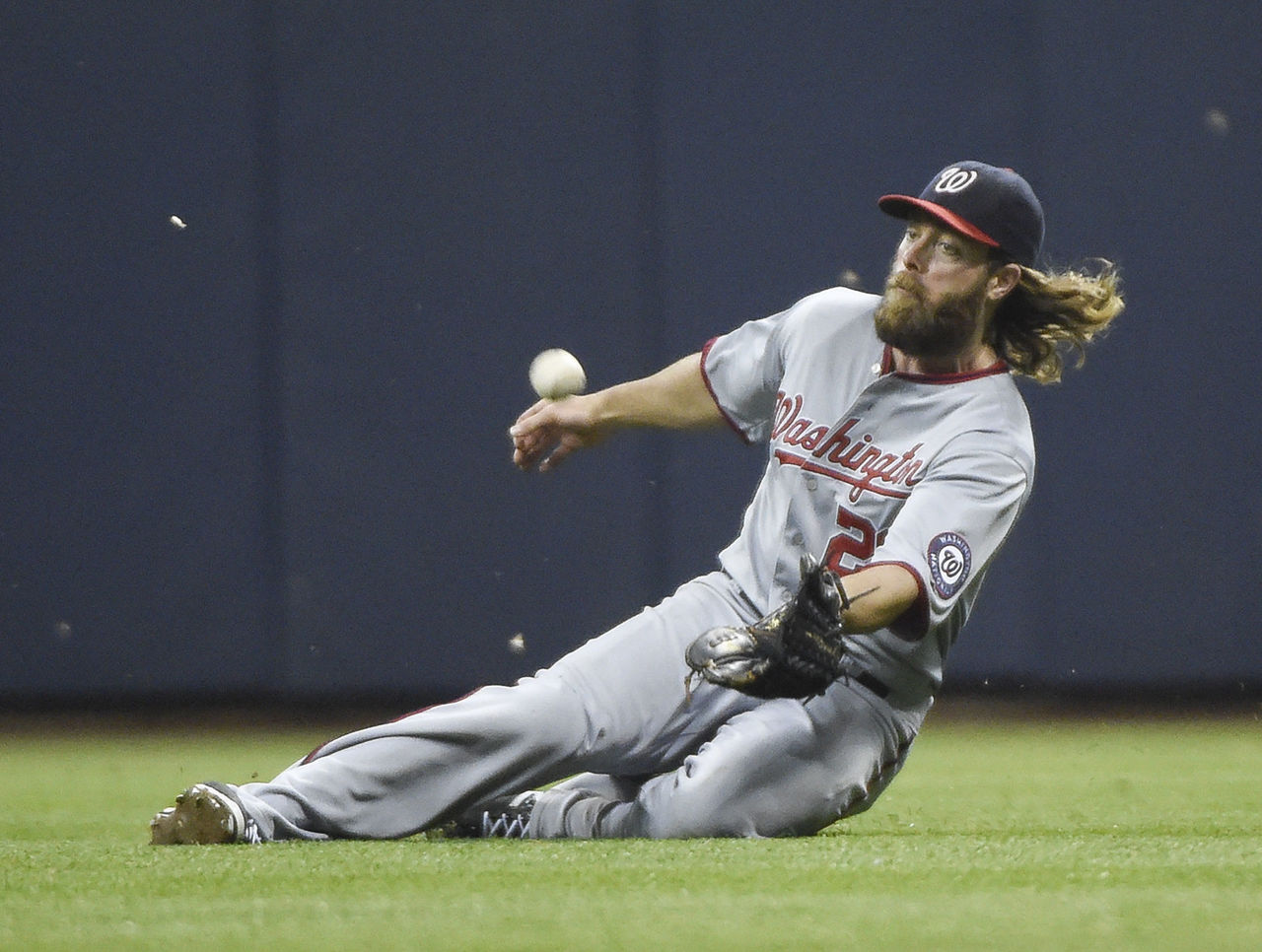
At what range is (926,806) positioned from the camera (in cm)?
387

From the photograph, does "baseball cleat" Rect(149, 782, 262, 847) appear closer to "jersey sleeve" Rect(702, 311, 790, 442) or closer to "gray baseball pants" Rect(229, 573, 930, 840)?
"gray baseball pants" Rect(229, 573, 930, 840)

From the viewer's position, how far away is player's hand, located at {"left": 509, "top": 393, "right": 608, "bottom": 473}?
3398 mm

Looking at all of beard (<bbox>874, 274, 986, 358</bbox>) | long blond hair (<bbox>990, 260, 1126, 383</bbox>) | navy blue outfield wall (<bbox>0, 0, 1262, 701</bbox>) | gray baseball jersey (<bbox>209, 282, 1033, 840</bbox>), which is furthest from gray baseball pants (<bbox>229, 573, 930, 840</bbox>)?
navy blue outfield wall (<bbox>0, 0, 1262, 701</bbox>)

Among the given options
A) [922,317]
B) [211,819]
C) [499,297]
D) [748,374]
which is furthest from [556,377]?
[499,297]

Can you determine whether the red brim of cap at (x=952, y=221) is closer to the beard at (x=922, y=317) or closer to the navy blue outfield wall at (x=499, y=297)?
the beard at (x=922, y=317)

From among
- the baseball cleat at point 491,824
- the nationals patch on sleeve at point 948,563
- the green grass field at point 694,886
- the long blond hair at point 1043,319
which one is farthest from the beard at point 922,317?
the baseball cleat at point 491,824

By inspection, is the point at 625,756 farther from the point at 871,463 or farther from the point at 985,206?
the point at 985,206

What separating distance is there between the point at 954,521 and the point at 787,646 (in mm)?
406

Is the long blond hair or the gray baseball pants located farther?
the long blond hair

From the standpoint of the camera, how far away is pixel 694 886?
2.37m

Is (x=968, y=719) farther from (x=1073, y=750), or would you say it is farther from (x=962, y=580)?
(x=962, y=580)

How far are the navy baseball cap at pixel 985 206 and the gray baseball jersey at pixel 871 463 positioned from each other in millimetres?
228

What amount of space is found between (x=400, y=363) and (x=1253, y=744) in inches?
116

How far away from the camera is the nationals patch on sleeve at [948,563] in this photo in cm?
284
